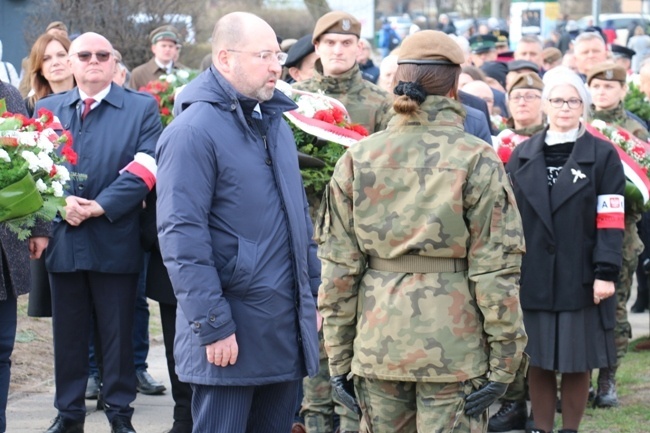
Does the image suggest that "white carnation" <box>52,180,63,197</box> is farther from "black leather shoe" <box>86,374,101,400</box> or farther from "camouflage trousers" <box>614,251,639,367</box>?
"camouflage trousers" <box>614,251,639,367</box>

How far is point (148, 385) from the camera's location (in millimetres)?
8008

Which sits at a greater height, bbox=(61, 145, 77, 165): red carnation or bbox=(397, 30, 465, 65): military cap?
bbox=(397, 30, 465, 65): military cap

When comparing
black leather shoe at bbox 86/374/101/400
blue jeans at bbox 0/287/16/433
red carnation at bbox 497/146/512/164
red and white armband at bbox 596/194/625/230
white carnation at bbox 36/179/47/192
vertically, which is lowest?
black leather shoe at bbox 86/374/101/400

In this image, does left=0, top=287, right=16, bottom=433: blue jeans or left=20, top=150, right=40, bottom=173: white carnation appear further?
left=0, top=287, right=16, bottom=433: blue jeans

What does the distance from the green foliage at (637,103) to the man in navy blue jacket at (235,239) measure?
6212mm

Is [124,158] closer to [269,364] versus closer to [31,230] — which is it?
[31,230]


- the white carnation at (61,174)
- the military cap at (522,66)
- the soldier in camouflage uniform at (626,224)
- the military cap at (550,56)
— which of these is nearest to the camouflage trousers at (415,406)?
the white carnation at (61,174)

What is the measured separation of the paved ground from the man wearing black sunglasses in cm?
39

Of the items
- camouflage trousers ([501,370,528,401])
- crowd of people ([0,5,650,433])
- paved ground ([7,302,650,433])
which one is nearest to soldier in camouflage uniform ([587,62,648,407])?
camouflage trousers ([501,370,528,401])

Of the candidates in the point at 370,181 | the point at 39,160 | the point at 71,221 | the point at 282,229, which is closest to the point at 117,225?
the point at 71,221

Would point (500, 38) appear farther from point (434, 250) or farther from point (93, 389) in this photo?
point (434, 250)

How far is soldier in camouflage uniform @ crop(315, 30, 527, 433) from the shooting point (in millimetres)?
4309

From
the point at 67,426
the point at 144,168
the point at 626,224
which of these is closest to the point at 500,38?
the point at 626,224

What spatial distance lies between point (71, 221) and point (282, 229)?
2.11 metres
